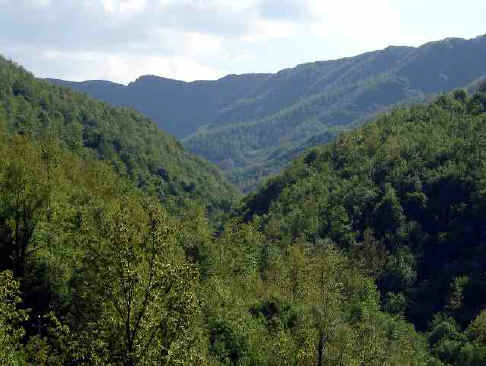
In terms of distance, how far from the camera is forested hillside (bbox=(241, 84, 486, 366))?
367ft

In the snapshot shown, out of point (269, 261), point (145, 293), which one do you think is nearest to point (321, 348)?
point (145, 293)

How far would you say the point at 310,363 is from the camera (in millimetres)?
45562

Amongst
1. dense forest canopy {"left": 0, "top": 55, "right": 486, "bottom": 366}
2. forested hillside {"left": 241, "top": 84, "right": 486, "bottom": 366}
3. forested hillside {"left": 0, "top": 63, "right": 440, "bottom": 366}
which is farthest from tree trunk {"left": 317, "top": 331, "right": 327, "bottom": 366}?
forested hillside {"left": 241, "top": 84, "right": 486, "bottom": 366}

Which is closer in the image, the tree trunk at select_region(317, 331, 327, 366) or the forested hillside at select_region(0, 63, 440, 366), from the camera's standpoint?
the forested hillside at select_region(0, 63, 440, 366)

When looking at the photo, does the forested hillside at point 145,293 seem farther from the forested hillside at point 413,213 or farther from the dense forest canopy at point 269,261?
the forested hillside at point 413,213

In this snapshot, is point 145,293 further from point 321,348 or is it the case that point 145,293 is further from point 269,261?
point 269,261

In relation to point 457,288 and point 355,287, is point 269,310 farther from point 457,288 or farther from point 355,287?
point 457,288

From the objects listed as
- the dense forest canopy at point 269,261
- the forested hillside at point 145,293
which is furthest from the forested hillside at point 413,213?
the forested hillside at point 145,293

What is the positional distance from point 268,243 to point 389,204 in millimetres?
41925

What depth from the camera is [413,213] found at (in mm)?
143125

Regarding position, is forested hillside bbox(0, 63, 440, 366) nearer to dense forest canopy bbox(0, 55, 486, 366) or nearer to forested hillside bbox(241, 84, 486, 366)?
dense forest canopy bbox(0, 55, 486, 366)

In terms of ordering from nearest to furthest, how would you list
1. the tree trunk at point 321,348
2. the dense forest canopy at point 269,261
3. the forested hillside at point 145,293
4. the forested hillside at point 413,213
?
the forested hillside at point 145,293, the dense forest canopy at point 269,261, the tree trunk at point 321,348, the forested hillside at point 413,213

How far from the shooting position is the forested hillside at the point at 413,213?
11186 centimetres

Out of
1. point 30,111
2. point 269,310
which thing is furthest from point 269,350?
point 30,111
